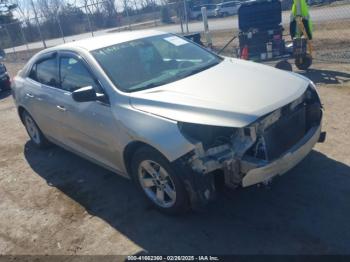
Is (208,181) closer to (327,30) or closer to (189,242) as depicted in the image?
(189,242)

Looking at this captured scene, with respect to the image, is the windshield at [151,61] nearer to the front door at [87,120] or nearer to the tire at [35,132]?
the front door at [87,120]

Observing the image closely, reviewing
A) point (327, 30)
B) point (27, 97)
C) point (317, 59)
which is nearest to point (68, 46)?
point (27, 97)

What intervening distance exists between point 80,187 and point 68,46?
185 centimetres

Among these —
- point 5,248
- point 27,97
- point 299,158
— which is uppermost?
point 27,97

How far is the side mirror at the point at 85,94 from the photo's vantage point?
13.2 ft

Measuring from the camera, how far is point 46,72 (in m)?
5.43

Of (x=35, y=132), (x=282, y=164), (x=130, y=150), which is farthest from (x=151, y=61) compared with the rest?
(x=35, y=132)

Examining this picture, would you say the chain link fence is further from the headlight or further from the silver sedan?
the headlight

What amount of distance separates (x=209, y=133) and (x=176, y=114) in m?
0.35

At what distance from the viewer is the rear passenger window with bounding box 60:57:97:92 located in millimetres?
4405

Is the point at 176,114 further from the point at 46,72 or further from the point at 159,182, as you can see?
the point at 46,72

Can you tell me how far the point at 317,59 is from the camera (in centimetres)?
941

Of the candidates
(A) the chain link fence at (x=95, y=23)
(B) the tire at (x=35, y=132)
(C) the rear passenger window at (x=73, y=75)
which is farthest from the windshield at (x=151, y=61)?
(A) the chain link fence at (x=95, y=23)

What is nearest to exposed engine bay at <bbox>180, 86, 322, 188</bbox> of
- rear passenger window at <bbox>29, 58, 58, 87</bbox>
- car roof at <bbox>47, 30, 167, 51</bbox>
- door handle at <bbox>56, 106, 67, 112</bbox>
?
car roof at <bbox>47, 30, 167, 51</bbox>
